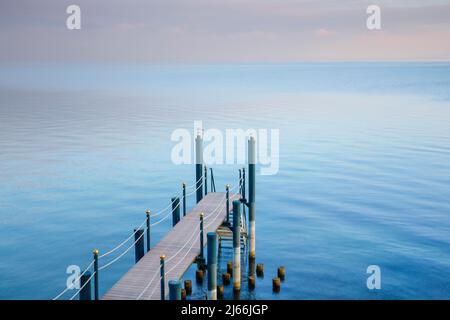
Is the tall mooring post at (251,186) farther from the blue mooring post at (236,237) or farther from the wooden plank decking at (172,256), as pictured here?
the blue mooring post at (236,237)

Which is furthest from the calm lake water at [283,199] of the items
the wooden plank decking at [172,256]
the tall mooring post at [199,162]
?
the tall mooring post at [199,162]

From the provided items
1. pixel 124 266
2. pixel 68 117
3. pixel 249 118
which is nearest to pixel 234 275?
pixel 124 266

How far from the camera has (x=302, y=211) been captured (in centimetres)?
3625

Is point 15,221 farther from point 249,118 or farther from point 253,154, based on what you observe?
point 249,118

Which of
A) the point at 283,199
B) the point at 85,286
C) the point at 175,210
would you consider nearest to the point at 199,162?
the point at 175,210

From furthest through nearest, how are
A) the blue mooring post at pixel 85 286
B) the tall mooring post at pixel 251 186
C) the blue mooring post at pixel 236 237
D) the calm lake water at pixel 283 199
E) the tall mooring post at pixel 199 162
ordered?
the tall mooring post at pixel 199 162 → the calm lake water at pixel 283 199 → the tall mooring post at pixel 251 186 → the blue mooring post at pixel 236 237 → the blue mooring post at pixel 85 286

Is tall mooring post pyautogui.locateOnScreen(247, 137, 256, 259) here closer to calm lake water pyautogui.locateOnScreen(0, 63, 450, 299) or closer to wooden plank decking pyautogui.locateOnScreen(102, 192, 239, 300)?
wooden plank decking pyautogui.locateOnScreen(102, 192, 239, 300)

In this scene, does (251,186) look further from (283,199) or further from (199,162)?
(283,199)

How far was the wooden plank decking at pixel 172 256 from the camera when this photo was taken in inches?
737

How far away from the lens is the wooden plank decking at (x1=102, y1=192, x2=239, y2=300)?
1872cm

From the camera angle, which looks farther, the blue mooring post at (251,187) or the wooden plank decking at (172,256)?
the blue mooring post at (251,187)

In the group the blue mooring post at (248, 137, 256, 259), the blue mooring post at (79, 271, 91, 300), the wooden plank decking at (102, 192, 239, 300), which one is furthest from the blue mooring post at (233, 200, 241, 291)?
the blue mooring post at (79, 271, 91, 300)

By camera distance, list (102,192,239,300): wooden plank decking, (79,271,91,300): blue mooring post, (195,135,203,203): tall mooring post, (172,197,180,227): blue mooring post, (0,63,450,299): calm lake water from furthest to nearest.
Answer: (195,135,203,203): tall mooring post, (0,63,450,299): calm lake water, (172,197,180,227): blue mooring post, (102,192,239,300): wooden plank decking, (79,271,91,300): blue mooring post

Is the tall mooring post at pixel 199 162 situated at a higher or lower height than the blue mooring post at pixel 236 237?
higher
